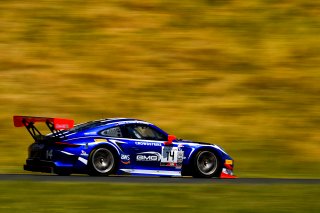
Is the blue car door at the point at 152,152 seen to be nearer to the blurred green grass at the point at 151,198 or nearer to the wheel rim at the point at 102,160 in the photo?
the wheel rim at the point at 102,160

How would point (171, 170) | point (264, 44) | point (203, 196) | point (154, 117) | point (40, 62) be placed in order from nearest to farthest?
point (203, 196) → point (171, 170) → point (154, 117) → point (40, 62) → point (264, 44)

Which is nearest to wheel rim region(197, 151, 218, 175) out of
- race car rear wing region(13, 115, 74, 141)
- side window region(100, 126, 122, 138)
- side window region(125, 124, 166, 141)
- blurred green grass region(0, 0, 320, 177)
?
side window region(125, 124, 166, 141)

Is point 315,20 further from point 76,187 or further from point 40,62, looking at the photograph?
point 76,187

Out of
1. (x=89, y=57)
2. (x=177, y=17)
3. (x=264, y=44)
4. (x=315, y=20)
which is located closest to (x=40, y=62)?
(x=89, y=57)

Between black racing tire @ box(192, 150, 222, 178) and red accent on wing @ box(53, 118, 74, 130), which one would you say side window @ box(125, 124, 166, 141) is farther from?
red accent on wing @ box(53, 118, 74, 130)

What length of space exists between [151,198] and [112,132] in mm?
3629

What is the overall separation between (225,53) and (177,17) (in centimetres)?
279

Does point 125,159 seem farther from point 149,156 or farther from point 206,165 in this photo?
point 206,165

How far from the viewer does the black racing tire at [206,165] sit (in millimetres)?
15427

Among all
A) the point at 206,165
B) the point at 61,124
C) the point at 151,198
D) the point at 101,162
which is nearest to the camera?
the point at 151,198

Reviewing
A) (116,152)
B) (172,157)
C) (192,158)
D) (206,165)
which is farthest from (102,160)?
(206,165)

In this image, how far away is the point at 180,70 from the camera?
89.5 ft

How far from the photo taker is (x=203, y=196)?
38.4 ft

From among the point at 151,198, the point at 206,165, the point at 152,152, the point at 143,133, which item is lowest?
the point at 151,198
